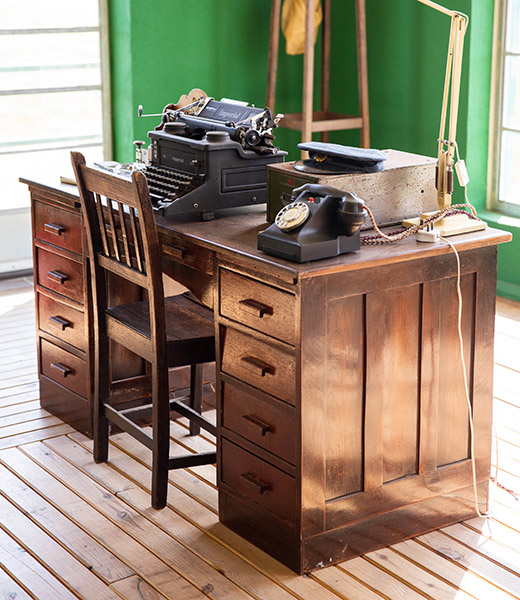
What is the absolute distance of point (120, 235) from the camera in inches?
118

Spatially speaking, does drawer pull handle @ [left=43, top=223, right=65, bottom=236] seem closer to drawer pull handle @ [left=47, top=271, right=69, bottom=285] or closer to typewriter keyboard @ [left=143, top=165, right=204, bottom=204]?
drawer pull handle @ [left=47, top=271, right=69, bottom=285]

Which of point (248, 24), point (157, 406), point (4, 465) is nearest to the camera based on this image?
point (157, 406)

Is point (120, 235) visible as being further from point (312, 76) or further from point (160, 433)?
point (312, 76)

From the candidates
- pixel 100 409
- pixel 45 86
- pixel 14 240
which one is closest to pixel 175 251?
pixel 100 409

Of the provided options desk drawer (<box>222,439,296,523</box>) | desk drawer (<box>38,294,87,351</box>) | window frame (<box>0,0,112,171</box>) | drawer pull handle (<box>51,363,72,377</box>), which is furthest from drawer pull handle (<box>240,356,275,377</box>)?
window frame (<box>0,0,112,171</box>)

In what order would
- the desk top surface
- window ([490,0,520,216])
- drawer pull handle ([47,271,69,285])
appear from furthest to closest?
window ([490,0,520,216]) → drawer pull handle ([47,271,69,285]) → the desk top surface

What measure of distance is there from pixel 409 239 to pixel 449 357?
336 millimetres

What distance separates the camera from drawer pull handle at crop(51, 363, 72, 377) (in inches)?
128

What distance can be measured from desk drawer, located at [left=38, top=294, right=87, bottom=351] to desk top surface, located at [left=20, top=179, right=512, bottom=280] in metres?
0.59

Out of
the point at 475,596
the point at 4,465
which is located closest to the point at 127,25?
the point at 4,465

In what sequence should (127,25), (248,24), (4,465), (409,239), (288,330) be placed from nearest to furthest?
(288,330), (409,239), (4,465), (127,25), (248,24)

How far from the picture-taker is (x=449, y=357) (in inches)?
99.4

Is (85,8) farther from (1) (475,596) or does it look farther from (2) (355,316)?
(1) (475,596)

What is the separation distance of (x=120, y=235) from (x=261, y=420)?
883 millimetres
